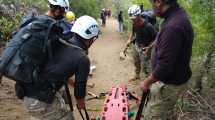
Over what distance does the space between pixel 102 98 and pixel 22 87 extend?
14.9 feet

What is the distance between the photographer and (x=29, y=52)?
4.22 m

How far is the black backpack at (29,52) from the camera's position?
166 inches

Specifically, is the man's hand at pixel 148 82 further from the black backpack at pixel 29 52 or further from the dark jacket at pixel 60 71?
the black backpack at pixel 29 52

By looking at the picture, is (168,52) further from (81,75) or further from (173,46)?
(81,75)

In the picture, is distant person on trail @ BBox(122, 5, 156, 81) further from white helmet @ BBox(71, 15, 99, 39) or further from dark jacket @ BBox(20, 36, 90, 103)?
dark jacket @ BBox(20, 36, 90, 103)

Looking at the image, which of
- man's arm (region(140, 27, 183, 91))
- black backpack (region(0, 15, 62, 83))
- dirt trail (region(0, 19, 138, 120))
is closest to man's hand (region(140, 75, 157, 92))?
man's arm (region(140, 27, 183, 91))

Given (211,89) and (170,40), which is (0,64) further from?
(211,89)

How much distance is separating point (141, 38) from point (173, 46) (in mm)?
4545

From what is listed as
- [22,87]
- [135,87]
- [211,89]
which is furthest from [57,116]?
[135,87]

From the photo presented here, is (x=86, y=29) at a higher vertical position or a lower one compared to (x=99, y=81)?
higher

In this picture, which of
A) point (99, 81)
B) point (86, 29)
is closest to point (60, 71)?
point (86, 29)

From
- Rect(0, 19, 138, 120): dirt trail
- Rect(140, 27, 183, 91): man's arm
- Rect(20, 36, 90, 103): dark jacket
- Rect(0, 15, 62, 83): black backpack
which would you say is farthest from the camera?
Rect(0, 19, 138, 120): dirt trail

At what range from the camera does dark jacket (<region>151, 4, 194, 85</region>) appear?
4.48 metres

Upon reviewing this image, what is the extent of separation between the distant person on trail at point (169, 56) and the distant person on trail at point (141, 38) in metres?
3.56
